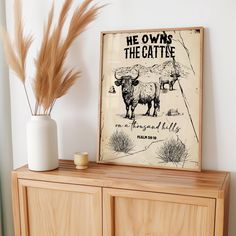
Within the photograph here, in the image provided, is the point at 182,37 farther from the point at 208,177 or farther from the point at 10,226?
the point at 10,226

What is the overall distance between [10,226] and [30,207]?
42cm

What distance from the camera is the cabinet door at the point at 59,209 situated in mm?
1326

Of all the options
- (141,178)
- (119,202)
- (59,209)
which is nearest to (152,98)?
(141,178)

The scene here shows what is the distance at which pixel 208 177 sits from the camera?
4.26 ft

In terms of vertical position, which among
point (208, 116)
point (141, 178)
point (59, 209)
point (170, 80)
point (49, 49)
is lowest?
point (59, 209)

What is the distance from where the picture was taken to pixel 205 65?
4.50ft

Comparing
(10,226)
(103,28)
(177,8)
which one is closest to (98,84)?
(103,28)

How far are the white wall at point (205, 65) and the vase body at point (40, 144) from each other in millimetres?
196

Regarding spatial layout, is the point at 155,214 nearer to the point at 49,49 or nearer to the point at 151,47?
the point at 151,47

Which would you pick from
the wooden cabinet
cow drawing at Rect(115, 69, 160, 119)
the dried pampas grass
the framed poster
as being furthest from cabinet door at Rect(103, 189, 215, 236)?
the dried pampas grass

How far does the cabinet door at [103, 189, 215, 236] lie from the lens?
1186mm

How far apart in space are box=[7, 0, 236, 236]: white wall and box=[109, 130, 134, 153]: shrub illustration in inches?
4.7

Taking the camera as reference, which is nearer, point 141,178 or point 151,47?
point 141,178

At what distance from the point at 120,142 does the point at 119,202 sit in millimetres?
294
